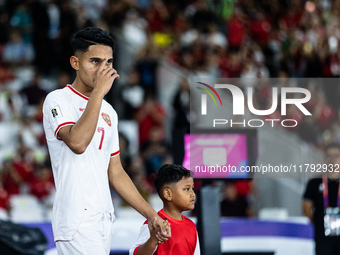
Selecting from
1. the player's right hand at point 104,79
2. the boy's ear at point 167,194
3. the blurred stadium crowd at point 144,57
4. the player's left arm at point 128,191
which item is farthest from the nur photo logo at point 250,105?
the blurred stadium crowd at point 144,57

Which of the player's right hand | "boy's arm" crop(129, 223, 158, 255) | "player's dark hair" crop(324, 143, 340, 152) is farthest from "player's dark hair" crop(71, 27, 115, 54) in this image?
"player's dark hair" crop(324, 143, 340, 152)

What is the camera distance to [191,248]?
504 cm

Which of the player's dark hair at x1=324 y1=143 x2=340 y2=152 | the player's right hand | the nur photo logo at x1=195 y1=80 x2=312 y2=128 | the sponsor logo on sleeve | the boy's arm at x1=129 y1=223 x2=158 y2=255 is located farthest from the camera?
the player's dark hair at x1=324 y1=143 x2=340 y2=152

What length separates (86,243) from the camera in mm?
3996

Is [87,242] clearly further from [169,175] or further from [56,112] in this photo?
[169,175]

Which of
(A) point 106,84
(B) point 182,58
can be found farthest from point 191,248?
(B) point 182,58

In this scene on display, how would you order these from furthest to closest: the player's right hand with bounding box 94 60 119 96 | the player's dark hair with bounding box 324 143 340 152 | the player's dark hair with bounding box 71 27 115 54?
1. the player's dark hair with bounding box 324 143 340 152
2. the player's dark hair with bounding box 71 27 115 54
3. the player's right hand with bounding box 94 60 119 96

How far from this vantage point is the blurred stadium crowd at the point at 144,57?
38.3 feet

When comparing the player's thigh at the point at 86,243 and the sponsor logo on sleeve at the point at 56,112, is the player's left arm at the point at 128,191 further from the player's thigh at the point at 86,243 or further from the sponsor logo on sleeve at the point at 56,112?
the sponsor logo on sleeve at the point at 56,112

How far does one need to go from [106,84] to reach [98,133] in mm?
333

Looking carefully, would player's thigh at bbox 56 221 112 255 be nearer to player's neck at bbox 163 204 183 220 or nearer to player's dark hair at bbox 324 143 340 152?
player's neck at bbox 163 204 183 220

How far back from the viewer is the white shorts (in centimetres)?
399

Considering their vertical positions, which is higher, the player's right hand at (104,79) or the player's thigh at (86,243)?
the player's right hand at (104,79)

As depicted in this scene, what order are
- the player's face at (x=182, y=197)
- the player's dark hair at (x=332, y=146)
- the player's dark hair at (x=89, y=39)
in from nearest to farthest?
1. the player's dark hair at (x=89, y=39)
2. the player's face at (x=182, y=197)
3. the player's dark hair at (x=332, y=146)
